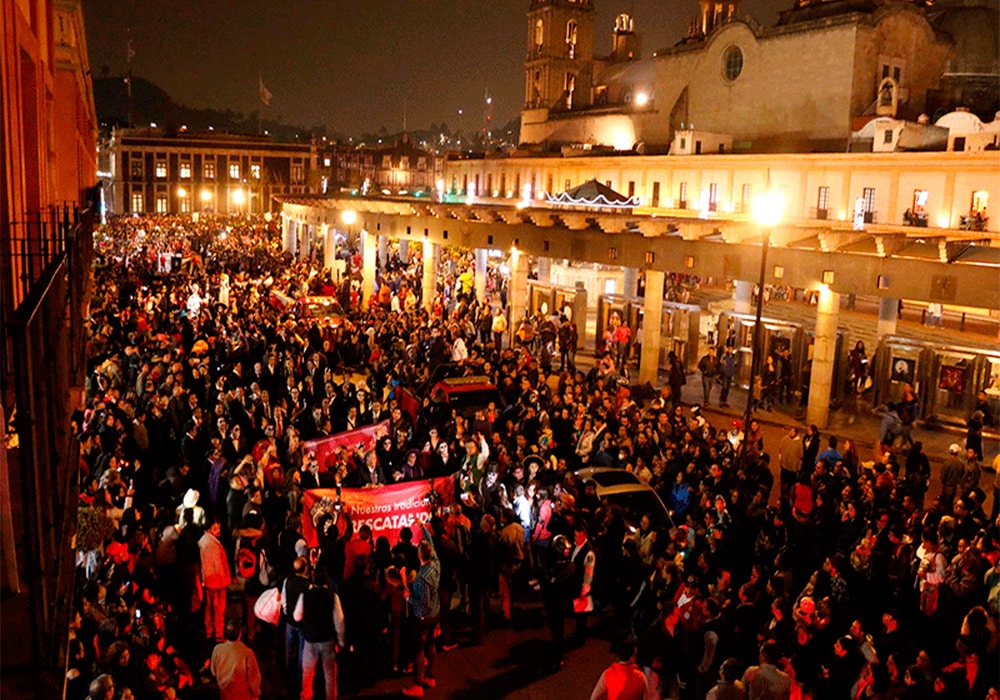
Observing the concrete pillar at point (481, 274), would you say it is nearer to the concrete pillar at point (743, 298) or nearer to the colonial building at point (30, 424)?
the concrete pillar at point (743, 298)

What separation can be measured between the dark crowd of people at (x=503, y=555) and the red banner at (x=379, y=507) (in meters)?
0.22

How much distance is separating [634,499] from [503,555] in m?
2.61

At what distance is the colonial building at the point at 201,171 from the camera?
106500 millimetres

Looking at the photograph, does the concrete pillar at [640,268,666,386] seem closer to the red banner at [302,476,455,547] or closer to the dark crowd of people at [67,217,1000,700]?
the dark crowd of people at [67,217,1000,700]

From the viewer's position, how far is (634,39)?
297 feet

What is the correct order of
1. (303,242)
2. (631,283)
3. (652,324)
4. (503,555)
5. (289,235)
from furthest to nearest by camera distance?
(289,235) → (303,242) → (631,283) → (652,324) → (503,555)

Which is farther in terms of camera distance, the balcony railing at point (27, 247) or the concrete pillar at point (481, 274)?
the concrete pillar at point (481, 274)

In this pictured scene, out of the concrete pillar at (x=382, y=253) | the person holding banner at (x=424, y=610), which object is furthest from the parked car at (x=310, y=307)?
the concrete pillar at (x=382, y=253)

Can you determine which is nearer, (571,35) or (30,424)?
(30,424)

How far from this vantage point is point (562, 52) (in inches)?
3314

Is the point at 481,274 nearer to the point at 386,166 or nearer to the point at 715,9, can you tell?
the point at 715,9

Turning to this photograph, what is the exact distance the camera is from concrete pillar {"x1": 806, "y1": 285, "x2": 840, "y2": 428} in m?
20.3

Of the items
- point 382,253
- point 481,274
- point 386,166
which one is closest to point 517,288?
point 481,274

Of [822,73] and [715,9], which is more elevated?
[715,9]
